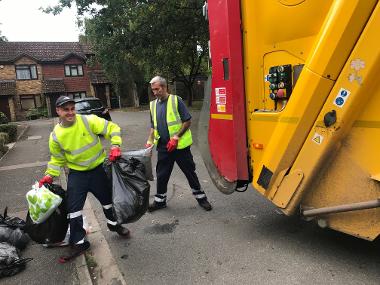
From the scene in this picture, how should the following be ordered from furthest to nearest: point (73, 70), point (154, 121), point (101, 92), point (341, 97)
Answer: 1. point (73, 70)
2. point (101, 92)
3. point (154, 121)
4. point (341, 97)

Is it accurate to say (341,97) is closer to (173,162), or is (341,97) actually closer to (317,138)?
(317,138)

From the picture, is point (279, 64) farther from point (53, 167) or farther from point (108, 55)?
point (108, 55)

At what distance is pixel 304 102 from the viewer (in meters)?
2.70

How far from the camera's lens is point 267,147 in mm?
3115

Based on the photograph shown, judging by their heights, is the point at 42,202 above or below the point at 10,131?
above

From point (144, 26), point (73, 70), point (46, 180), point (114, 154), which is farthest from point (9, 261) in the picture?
point (73, 70)

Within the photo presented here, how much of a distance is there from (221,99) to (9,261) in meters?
2.40

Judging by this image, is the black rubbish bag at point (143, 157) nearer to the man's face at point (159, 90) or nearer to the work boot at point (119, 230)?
the work boot at point (119, 230)

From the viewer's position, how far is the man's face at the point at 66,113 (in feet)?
11.4

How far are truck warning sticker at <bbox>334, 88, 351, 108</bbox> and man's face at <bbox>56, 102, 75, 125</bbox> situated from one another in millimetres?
2278

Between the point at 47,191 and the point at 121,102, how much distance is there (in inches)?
1270

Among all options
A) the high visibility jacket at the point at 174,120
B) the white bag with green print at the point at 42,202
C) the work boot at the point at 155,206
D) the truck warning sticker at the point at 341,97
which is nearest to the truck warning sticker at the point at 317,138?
the truck warning sticker at the point at 341,97

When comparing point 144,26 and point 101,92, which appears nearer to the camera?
point 144,26

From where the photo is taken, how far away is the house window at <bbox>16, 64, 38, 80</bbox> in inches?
1351
